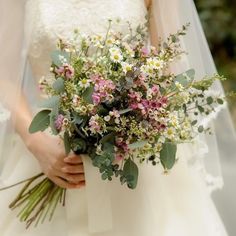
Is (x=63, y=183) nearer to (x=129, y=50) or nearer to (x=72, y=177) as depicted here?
(x=72, y=177)

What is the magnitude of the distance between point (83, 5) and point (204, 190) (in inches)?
21.0

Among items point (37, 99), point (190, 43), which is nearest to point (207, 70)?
point (190, 43)

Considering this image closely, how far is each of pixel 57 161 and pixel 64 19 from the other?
357 mm

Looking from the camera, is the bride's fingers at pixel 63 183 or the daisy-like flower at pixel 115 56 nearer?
the daisy-like flower at pixel 115 56

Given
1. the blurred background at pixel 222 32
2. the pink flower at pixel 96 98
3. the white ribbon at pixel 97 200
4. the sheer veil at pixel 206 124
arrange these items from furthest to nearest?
1. the blurred background at pixel 222 32
2. the sheer veil at pixel 206 124
3. the white ribbon at pixel 97 200
4. the pink flower at pixel 96 98

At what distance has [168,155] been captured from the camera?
100cm

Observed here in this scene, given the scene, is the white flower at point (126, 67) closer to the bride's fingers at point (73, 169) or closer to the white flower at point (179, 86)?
the white flower at point (179, 86)

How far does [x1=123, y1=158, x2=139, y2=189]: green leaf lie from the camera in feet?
3.27

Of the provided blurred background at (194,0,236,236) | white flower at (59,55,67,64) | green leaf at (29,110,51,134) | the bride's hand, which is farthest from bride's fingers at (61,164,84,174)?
blurred background at (194,0,236,236)

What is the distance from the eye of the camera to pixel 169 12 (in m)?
1.34

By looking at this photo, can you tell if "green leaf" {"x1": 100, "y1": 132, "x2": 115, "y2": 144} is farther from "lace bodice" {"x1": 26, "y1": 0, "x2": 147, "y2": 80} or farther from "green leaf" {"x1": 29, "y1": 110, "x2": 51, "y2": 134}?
"lace bodice" {"x1": 26, "y1": 0, "x2": 147, "y2": 80}

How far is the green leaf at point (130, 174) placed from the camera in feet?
3.27

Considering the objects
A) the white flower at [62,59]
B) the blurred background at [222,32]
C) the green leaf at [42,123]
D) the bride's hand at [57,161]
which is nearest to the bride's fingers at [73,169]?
the bride's hand at [57,161]

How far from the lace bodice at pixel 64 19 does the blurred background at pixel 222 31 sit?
150 cm
